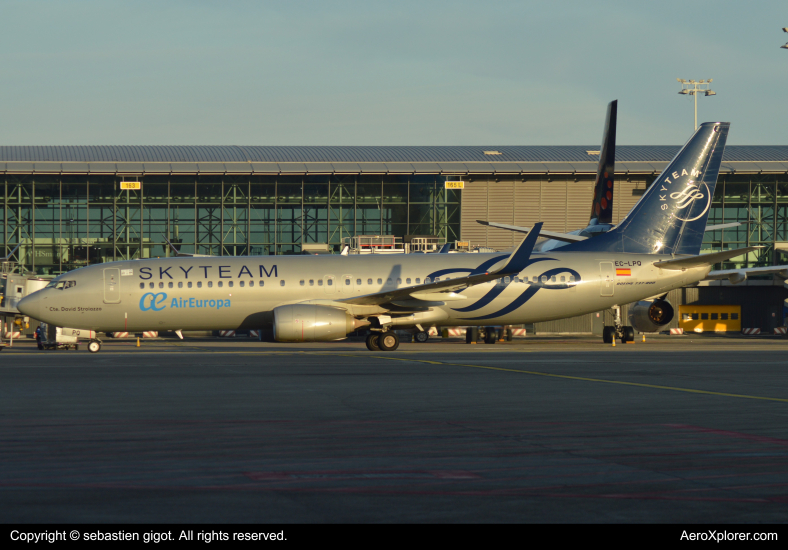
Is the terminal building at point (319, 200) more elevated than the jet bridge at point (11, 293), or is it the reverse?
the terminal building at point (319, 200)

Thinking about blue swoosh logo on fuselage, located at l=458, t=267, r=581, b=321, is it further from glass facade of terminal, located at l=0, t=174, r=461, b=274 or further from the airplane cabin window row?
glass facade of terminal, located at l=0, t=174, r=461, b=274

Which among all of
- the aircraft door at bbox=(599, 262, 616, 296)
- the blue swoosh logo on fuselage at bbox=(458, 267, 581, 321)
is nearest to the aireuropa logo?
the blue swoosh logo on fuselage at bbox=(458, 267, 581, 321)

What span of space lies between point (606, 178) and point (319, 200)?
24.3 metres

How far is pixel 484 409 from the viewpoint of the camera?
12.3m

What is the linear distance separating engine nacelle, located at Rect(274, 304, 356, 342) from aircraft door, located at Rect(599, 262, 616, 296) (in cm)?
1109

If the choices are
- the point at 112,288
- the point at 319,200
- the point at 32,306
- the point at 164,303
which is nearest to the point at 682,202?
the point at 164,303

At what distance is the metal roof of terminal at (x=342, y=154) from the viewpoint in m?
63.4

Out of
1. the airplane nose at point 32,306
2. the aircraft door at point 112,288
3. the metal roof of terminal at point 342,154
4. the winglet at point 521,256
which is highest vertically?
the metal roof of terminal at point 342,154

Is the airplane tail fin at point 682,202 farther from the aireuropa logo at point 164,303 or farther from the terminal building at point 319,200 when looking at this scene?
the terminal building at point 319,200

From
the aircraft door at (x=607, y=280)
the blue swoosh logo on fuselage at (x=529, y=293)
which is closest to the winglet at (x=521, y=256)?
the blue swoosh logo on fuselage at (x=529, y=293)

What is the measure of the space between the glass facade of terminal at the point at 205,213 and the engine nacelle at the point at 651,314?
24.6 m

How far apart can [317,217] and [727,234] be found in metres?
34.5
